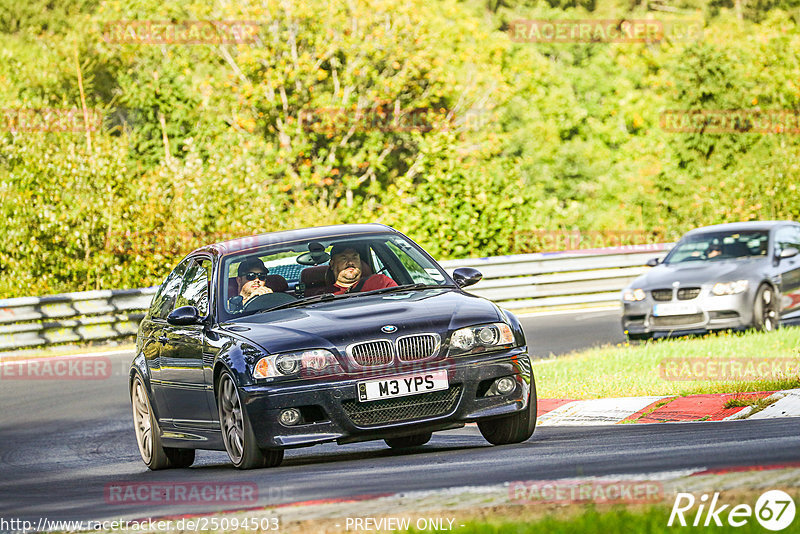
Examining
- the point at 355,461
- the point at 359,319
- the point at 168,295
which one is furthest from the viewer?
the point at 168,295

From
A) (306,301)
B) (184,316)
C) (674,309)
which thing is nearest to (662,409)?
(306,301)

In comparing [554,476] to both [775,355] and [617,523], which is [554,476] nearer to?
[617,523]

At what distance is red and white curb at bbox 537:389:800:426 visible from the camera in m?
10.0

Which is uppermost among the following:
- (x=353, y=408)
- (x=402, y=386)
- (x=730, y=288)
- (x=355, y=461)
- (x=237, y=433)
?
(x=402, y=386)

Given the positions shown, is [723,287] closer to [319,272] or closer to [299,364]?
[319,272]

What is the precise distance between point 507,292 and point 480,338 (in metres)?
16.0

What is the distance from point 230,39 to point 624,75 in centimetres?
3234

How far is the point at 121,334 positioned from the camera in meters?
21.2

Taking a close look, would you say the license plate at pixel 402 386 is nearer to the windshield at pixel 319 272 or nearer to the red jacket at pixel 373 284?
the windshield at pixel 319 272

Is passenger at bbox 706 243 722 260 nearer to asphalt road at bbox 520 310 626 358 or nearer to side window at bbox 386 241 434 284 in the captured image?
asphalt road at bbox 520 310 626 358

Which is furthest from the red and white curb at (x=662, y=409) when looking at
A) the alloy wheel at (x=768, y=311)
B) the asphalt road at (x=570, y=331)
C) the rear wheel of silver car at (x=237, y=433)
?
the alloy wheel at (x=768, y=311)

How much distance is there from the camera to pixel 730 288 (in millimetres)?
16922

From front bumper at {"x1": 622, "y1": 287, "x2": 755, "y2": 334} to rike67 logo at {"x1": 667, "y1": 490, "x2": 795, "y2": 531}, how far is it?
39.7ft

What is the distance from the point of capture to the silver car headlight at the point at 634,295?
17438 millimetres
